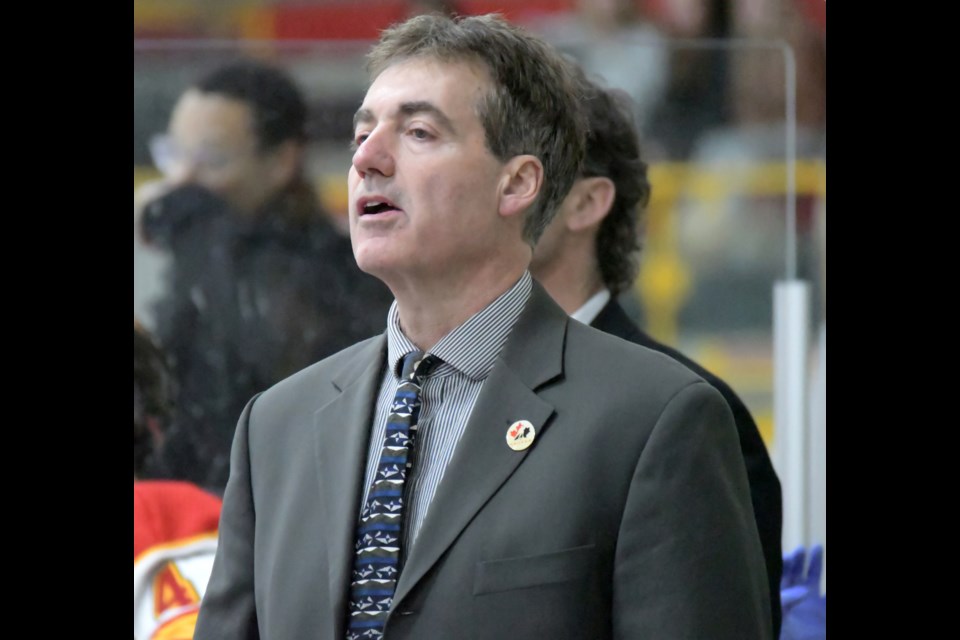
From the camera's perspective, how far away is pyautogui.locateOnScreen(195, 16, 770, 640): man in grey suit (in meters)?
1.83

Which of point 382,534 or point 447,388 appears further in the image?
point 447,388

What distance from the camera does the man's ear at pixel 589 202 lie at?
299cm

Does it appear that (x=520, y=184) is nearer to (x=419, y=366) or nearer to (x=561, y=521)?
(x=419, y=366)

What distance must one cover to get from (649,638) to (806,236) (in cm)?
199

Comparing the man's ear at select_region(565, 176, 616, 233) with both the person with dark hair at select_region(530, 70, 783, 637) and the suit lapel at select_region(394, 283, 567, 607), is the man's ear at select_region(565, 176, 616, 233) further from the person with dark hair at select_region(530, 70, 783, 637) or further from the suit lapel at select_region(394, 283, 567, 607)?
the suit lapel at select_region(394, 283, 567, 607)

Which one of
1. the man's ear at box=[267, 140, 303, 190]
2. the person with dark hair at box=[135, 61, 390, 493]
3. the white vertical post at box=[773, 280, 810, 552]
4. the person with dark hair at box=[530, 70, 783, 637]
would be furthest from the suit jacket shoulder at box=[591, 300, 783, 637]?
the man's ear at box=[267, 140, 303, 190]

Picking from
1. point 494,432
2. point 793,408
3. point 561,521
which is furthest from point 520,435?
point 793,408

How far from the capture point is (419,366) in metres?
2.08

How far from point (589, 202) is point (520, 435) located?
1.16 m

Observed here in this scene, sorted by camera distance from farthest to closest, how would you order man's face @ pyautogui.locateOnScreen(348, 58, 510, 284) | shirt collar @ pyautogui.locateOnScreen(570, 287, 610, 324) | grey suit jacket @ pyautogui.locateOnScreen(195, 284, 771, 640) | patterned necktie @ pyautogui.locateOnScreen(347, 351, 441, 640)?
shirt collar @ pyautogui.locateOnScreen(570, 287, 610, 324) → man's face @ pyautogui.locateOnScreen(348, 58, 510, 284) → patterned necktie @ pyautogui.locateOnScreen(347, 351, 441, 640) → grey suit jacket @ pyautogui.locateOnScreen(195, 284, 771, 640)

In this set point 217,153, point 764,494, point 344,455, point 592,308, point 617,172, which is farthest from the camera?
point 217,153

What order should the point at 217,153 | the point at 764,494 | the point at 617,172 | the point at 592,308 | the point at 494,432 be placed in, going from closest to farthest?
the point at 494,432 → the point at 764,494 → the point at 592,308 → the point at 617,172 → the point at 217,153

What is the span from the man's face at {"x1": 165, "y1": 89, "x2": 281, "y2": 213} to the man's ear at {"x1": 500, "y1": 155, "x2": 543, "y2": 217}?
1518mm
